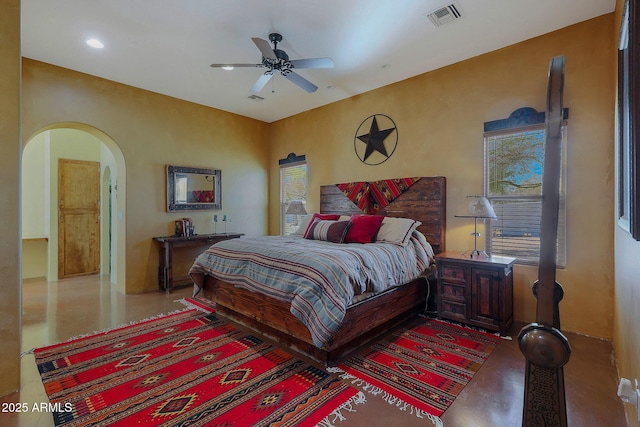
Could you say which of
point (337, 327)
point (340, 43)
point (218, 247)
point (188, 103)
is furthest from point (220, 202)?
point (337, 327)

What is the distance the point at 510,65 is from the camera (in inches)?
135

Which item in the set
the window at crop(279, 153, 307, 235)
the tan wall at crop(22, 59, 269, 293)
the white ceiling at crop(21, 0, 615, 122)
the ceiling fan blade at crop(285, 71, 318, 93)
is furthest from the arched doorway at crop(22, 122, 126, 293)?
the ceiling fan blade at crop(285, 71, 318, 93)

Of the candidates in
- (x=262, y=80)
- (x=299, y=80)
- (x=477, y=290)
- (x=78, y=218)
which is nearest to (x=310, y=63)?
(x=299, y=80)

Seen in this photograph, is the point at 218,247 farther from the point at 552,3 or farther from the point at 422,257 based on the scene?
the point at 552,3

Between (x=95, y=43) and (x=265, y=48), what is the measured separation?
78.7 inches

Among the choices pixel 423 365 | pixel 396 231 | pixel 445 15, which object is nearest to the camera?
pixel 423 365

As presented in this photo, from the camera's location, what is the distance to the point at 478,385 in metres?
2.19

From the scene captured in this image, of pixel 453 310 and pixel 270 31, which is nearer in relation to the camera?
pixel 270 31

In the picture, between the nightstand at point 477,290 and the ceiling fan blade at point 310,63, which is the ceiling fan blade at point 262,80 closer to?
the ceiling fan blade at point 310,63

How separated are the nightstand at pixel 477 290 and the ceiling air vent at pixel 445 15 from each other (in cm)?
233

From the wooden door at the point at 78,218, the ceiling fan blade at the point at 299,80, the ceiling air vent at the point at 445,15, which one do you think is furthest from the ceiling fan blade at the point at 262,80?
the wooden door at the point at 78,218

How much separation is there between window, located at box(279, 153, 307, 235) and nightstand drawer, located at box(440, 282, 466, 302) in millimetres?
2841

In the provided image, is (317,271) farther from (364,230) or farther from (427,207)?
(427,207)

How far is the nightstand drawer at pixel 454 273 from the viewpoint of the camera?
323 cm
